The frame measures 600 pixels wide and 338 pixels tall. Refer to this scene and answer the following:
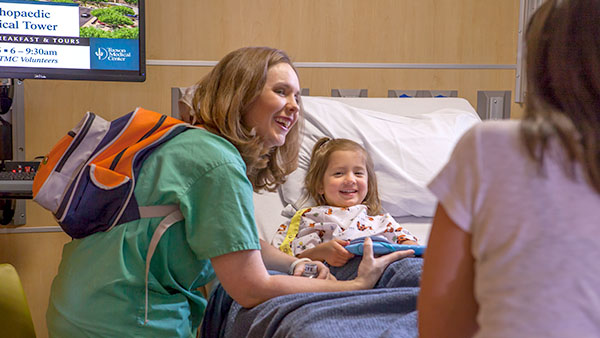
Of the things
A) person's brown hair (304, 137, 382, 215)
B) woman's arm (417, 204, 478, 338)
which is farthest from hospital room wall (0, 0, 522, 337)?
woman's arm (417, 204, 478, 338)

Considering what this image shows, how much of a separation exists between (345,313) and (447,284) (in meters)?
0.46

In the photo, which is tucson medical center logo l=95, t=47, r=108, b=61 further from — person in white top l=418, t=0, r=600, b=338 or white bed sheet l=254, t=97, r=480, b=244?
person in white top l=418, t=0, r=600, b=338

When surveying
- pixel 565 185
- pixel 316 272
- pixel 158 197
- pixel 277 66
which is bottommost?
pixel 316 272

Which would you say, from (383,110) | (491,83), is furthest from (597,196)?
(491,83)

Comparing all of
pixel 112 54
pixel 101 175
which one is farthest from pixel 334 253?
pixel 112 54

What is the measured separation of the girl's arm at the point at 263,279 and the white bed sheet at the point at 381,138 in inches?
20.3

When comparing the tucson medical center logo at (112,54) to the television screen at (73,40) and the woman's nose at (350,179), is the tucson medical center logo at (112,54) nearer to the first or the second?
the television screen at (73,40)

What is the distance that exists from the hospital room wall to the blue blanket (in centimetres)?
139

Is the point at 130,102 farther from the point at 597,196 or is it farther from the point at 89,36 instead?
the point at 597,196

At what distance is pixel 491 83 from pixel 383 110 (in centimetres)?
66

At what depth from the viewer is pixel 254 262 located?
3.82 ft

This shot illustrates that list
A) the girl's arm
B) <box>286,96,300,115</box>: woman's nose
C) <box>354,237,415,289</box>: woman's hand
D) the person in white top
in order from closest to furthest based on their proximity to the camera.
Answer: the person in white top < the girl's arm < <box>354,237,415,289</box>: woman's hand < <box>286,96,300,115</box>: woman's nose

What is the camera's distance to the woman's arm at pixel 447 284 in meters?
0.66

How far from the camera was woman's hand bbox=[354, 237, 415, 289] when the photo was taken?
1.31 metres
